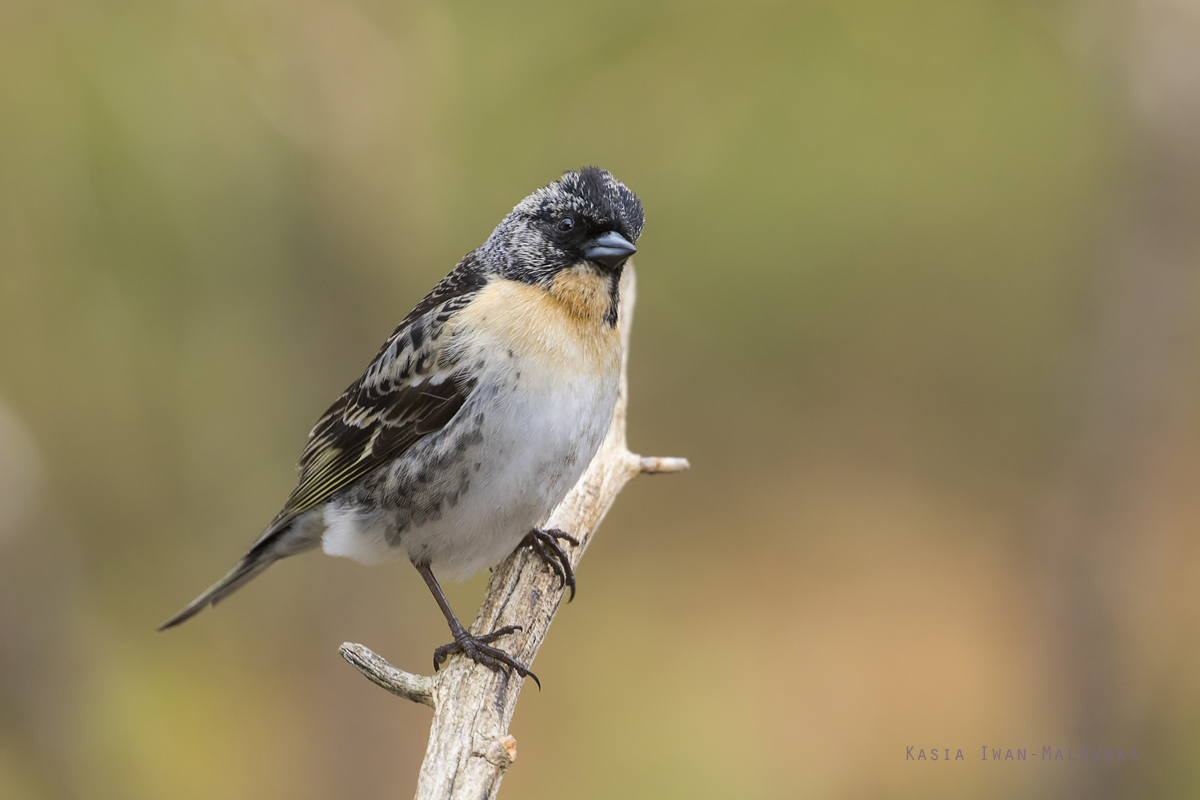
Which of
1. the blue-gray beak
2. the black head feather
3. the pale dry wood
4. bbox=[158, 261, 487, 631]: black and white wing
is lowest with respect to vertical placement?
the pale dry wood

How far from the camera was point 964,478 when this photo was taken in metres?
9.59

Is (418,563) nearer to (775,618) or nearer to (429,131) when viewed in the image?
(429,131)

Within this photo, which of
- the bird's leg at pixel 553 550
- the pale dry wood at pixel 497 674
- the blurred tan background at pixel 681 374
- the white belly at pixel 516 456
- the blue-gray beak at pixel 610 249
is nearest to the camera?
the pale dry wood at pixel 497 674

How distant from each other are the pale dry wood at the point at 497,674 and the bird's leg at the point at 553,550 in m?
0.03

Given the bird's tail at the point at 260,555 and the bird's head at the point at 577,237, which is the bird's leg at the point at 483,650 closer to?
the bird's tail at the point at 260,555

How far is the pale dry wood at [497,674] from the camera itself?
2.79 m

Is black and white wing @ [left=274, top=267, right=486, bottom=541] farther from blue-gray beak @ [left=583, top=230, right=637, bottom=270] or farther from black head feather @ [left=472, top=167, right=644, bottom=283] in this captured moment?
blue-gray beak @ [left=583, top=230, right=637, bottom=270]

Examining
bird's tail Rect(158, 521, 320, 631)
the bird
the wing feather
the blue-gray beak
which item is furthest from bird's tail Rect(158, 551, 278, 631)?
the blue-gray beak

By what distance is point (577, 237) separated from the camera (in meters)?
3.56

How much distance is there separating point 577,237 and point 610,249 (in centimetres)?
17

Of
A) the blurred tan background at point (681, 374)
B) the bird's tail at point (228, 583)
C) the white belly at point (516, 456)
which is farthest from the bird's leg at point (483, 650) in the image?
the blurred tan background at point (681, 374)

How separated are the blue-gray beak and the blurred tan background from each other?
2.77 m

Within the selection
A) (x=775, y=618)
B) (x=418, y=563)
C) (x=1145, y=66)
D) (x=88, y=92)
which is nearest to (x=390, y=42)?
(x=88, y=92)

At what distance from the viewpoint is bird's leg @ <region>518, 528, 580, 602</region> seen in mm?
3859
